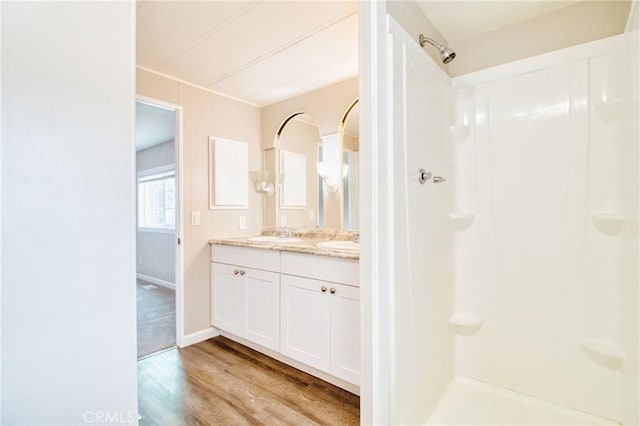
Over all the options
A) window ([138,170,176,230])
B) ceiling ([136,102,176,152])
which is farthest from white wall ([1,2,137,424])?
window ([138,170,176,230])

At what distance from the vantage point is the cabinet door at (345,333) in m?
1.79

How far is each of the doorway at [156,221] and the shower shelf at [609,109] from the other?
3.39m

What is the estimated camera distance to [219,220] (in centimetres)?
279

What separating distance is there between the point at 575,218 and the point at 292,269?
1.63m

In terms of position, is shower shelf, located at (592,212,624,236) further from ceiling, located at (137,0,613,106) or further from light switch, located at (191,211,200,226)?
light switch, located at (191,211,200,226)

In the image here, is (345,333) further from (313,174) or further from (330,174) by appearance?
(313,174)

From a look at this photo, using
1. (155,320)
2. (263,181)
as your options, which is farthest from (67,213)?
(155,320)

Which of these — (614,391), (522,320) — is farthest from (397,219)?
(614,391)

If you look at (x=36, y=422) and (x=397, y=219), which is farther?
(x=397, y=219)

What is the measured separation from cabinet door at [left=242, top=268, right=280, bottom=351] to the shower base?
111 cm

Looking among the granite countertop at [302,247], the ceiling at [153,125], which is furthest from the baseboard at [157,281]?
the granite countertop at [302,247]

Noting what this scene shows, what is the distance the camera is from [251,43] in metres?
1.98

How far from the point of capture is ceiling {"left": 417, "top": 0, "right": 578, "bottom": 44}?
162 cm

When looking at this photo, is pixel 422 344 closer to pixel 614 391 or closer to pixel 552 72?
pixel 614 391
